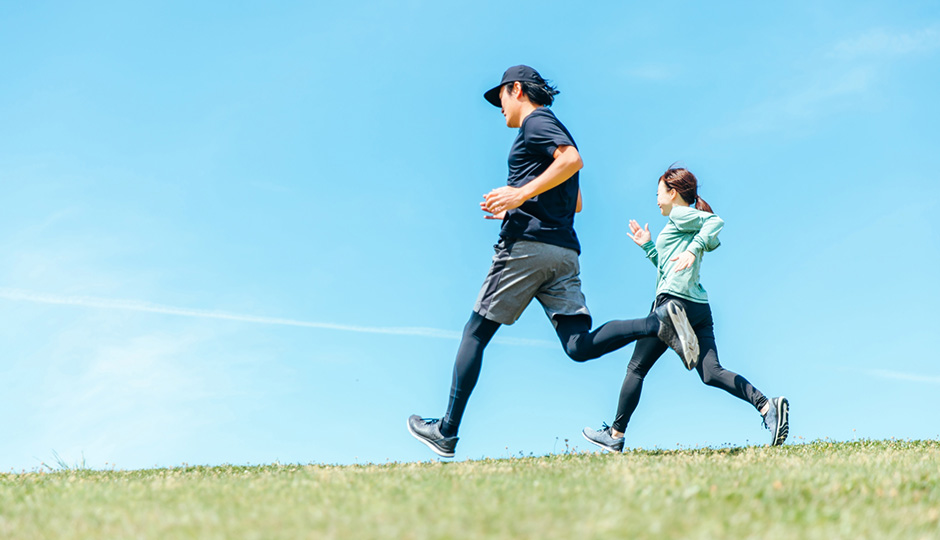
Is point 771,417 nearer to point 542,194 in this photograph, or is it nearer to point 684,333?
point 684,333

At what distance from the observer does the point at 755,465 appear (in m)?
6.57

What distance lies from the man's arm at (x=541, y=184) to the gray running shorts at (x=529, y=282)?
0.45m

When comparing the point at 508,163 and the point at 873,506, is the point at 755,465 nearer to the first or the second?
the point at 873,506

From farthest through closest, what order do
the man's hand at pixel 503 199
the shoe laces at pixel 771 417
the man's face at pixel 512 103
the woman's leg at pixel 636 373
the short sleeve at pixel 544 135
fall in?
1. the shoe laces at pixel 771 417
2. the woman's leg at pixel 636 373
3. the man's face at pixel 512 103
4. the short sleeve at pixel 544 135
5. the man's hand at pixel 503 199

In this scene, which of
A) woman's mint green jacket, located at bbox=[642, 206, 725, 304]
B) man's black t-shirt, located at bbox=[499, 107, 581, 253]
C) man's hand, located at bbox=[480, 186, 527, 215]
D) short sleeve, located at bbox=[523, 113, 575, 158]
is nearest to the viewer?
man's hand, located at bbox=[480, 186, 527, 215]

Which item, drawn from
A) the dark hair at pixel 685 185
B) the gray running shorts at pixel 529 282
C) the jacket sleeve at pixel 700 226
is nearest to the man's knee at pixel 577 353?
the gray running shorts at pixel 529 282

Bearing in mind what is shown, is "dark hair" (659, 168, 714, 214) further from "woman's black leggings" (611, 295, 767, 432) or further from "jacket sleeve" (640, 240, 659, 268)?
"woman's black leggings" (611, 295, 767, 432)

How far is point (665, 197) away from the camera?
8.84 m

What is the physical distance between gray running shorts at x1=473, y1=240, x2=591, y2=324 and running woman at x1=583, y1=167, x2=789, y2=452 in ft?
4.78

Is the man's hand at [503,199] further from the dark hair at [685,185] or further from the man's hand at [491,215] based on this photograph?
the dark hair at [685,185]

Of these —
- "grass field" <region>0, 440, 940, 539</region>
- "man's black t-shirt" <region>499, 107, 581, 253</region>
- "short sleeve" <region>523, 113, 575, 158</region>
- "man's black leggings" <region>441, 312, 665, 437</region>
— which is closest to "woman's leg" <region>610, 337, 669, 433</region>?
"man's black leggings" <region>441, 312, 665, 437</region>

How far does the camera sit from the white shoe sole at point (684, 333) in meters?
7.06

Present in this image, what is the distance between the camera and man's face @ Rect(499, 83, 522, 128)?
746cm

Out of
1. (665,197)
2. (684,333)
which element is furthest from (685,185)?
(684,333)
